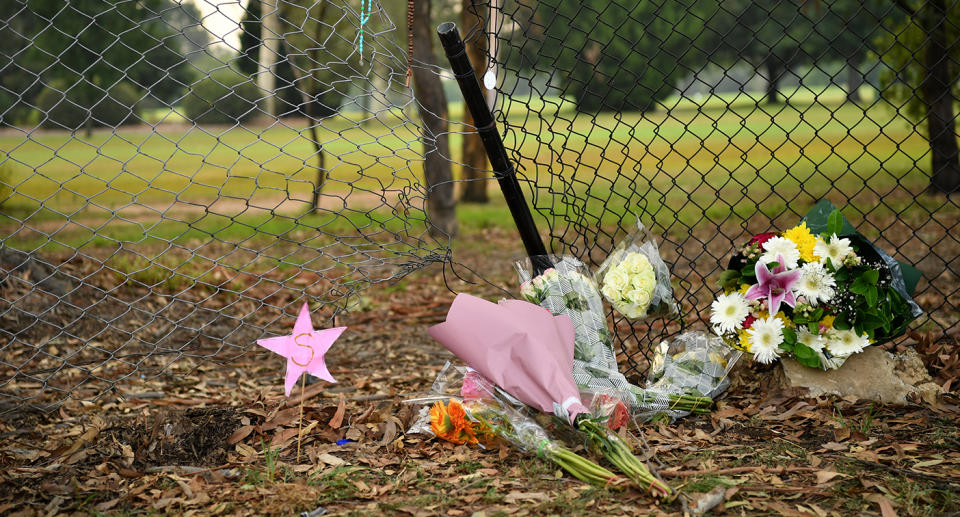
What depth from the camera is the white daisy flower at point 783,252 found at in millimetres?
2533

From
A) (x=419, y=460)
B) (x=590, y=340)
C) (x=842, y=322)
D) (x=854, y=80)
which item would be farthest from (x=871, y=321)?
(x=854, y=80)

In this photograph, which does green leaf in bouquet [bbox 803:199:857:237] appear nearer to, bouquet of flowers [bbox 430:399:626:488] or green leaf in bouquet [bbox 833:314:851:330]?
green leaf in bouquet [bbox 833:314:851:330]

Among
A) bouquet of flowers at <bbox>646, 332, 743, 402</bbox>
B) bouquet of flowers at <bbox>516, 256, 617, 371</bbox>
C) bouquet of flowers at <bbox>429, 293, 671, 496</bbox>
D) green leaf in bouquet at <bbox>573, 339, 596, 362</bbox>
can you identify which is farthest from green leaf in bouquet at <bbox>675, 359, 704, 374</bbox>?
bouquet of flowers at <bbox>429, 293, 671, 496</bbox>

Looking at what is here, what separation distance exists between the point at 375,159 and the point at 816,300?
160 centimetres

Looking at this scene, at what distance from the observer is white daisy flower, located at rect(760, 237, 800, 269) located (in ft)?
8.31

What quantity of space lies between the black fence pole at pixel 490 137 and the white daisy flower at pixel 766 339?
0.76 meters

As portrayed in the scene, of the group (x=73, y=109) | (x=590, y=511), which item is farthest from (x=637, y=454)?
(x=73, y=109)

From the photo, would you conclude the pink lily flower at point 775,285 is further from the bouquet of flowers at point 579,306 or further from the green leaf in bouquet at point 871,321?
the bouquet of flowers at point 579,306

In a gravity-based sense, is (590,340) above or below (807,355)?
below

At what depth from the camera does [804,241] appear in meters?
2.58

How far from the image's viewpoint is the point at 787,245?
2.54m

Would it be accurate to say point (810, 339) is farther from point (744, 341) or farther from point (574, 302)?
point (574, 302)

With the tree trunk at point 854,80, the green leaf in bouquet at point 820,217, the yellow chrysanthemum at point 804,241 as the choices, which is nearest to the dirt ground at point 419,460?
the yellow chrysanthemum at point 804,241

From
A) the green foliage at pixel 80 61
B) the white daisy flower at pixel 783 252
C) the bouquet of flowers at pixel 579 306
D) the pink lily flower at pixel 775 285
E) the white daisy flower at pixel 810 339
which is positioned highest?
the white daisy flower at pixel 783 252
